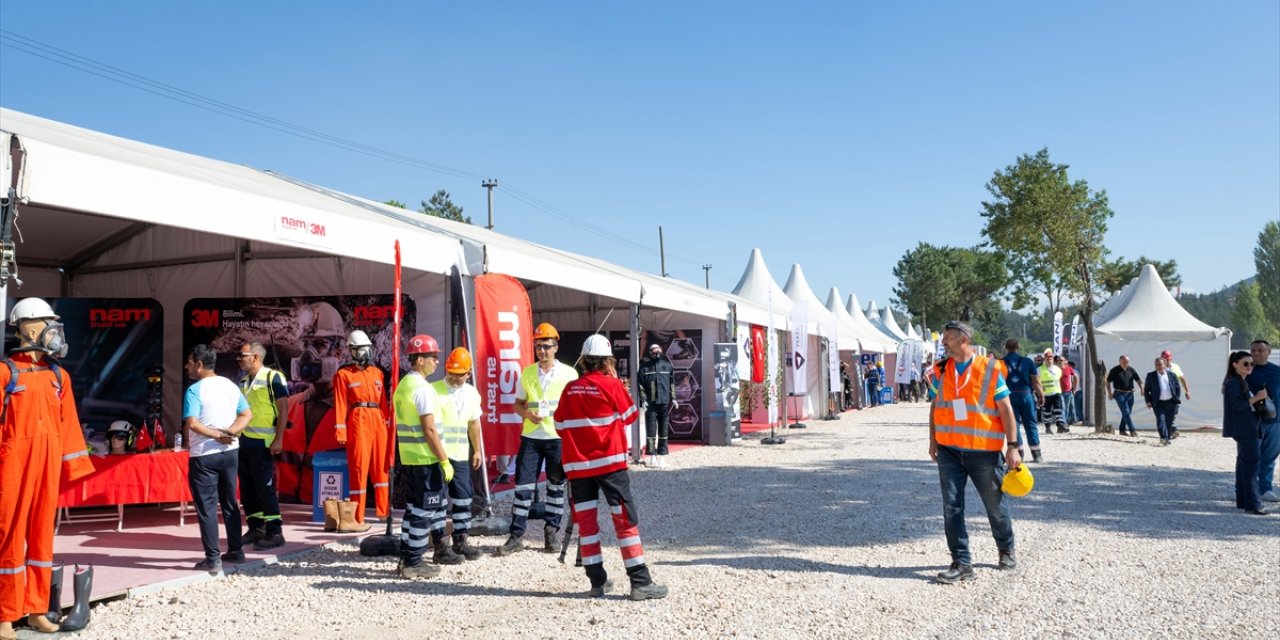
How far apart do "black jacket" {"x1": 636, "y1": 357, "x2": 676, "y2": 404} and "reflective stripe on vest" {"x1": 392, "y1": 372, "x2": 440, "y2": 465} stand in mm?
7618

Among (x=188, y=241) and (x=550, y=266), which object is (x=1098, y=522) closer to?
(x=550, y=266)

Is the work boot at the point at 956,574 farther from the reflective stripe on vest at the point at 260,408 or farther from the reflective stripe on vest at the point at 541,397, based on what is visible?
the reflective stripe on vest at the point at 260,408

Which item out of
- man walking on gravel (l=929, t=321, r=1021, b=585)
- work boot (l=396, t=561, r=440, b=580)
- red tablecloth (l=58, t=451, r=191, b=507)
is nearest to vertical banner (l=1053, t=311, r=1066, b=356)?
man walking on gravel (l=929, t=321, r=1021, b=585)

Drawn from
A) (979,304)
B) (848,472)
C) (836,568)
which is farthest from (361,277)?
(979,304)

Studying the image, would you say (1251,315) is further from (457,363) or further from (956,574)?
(457,363)

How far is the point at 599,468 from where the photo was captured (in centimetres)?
525

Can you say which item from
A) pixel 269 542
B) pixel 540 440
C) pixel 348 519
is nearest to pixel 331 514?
pixel 348 519

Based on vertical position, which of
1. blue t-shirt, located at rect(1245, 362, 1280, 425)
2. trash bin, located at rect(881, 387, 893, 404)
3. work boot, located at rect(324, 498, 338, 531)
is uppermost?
blue t-shirt, located at rect(1245, 362, 1280, 425)

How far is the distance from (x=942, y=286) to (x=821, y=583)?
2417 inches

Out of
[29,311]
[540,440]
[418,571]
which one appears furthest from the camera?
[540,440]

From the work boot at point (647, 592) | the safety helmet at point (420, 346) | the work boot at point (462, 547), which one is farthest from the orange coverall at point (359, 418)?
the work boot at point (647, 592)

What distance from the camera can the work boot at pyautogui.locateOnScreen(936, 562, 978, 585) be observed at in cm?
564

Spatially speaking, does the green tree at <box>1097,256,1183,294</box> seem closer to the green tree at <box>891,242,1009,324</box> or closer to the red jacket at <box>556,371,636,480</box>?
the green tree at <box>891,242,1009,324</box>

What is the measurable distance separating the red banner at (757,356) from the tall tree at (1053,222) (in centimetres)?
702
